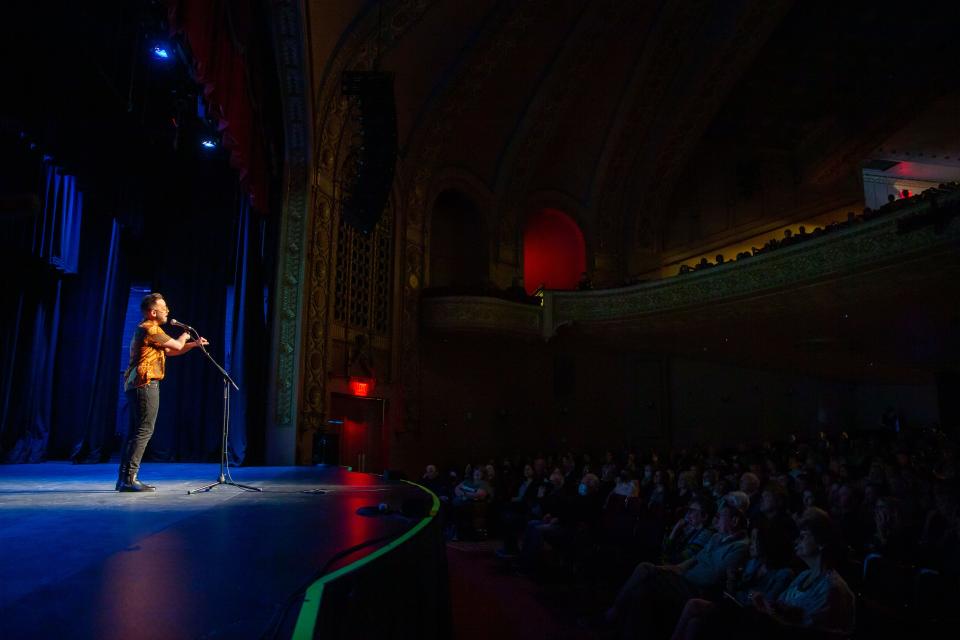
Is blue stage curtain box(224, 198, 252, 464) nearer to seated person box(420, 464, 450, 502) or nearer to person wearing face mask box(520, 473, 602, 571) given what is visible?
seated person box(420, 464, 450, 502)

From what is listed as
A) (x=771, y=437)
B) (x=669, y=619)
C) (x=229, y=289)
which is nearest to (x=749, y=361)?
(x=771, y=437)

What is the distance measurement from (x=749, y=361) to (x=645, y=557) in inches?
464

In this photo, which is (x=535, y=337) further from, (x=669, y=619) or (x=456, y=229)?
(x=669, y=619)

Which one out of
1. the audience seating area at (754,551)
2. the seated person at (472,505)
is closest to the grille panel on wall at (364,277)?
the seated person at (472,505)

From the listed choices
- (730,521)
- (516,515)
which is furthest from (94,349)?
(730,521)

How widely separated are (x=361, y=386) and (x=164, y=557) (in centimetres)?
956

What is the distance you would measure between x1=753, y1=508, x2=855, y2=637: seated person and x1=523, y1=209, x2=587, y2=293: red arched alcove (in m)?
13.3

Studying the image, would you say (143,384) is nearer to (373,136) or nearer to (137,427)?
(137,427)

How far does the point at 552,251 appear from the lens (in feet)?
55.3

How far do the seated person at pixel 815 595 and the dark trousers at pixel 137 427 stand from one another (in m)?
3.79

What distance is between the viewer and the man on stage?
4.42m

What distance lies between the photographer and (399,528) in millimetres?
2732

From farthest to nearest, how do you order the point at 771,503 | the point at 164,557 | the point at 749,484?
the point at 749,484, the point at 771,503, the point at 164,557

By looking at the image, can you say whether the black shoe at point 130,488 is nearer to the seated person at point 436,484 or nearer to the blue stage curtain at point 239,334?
the blue stage curtain at point 239,334
